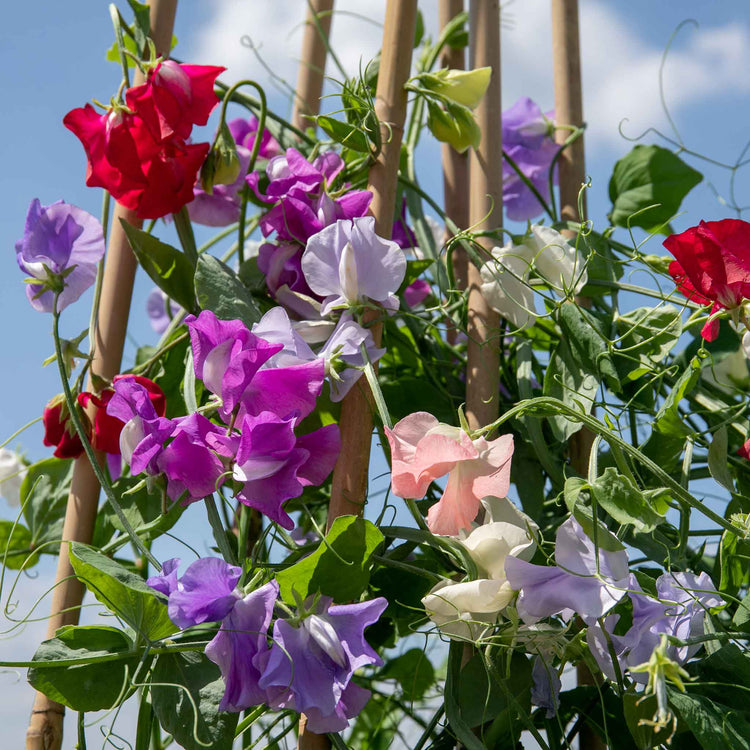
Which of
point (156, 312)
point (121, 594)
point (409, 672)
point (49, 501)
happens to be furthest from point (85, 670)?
point (156, 312)

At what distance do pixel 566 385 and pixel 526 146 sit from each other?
401 millimetres

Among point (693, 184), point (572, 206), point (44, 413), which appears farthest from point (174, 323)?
point (693, 184)

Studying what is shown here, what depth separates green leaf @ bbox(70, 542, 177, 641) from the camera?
0.56 meters

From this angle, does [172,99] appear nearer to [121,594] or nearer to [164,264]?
[164,264]

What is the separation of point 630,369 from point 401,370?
0.73ft

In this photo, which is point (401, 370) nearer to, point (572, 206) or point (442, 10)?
point (572, 206)

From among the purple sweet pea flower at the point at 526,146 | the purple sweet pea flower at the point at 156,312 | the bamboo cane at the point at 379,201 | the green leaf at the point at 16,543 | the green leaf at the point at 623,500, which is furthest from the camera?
the purple sweet pea flower at the point at 156,312

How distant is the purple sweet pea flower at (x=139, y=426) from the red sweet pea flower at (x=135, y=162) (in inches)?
6.5

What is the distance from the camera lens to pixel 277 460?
1.85ft

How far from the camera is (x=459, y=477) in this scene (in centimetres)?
55

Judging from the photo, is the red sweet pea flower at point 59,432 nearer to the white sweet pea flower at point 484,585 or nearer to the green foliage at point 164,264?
the green foliage at point 164,264

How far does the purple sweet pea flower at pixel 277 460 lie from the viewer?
553 millimetres

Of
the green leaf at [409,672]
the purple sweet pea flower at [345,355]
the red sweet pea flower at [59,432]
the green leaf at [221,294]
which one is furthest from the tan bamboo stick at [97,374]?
the green leaf at [409,672]

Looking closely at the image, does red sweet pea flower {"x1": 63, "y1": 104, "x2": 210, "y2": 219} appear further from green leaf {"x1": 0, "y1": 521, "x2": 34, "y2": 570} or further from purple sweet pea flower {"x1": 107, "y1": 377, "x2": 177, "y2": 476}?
green leaf {"x1": 0, "y1": 521, "x2": 34, "y2": 570}
